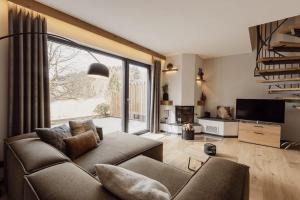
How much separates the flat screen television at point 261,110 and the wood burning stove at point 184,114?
129 cm

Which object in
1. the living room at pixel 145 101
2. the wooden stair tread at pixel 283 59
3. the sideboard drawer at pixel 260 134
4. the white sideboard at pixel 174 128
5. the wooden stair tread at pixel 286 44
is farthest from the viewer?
the white sideboard at pixel 174 128

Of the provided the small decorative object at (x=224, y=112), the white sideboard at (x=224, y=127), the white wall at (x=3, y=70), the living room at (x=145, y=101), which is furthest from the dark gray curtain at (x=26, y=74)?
the small decorative object at (x=224, y=112)

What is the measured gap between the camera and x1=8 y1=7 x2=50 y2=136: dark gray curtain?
2150 mm

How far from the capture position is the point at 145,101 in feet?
16.3

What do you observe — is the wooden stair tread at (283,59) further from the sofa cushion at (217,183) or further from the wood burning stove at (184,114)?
the wood burning stove at (184,114)

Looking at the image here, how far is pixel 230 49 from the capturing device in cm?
444

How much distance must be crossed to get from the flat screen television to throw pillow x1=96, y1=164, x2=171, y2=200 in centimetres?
422

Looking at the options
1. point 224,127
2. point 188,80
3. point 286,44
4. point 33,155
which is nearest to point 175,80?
point 188,80

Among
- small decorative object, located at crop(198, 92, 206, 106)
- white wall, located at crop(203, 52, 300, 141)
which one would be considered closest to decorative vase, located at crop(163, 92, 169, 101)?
small decorative object, located at crop(198, 92, 206, 106)

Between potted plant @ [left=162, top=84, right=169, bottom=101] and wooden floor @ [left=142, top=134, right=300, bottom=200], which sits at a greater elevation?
potted plant @ [left=162, top=84, right=169, bottom=101]

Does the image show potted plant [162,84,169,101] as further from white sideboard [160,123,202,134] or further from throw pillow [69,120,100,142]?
throw pillow [69,120,100,142]

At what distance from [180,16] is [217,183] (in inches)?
97.0

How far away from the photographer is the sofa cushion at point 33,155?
1.32 metres

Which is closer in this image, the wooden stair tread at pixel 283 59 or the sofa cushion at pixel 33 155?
the sofa cushion at pixel 33 155
